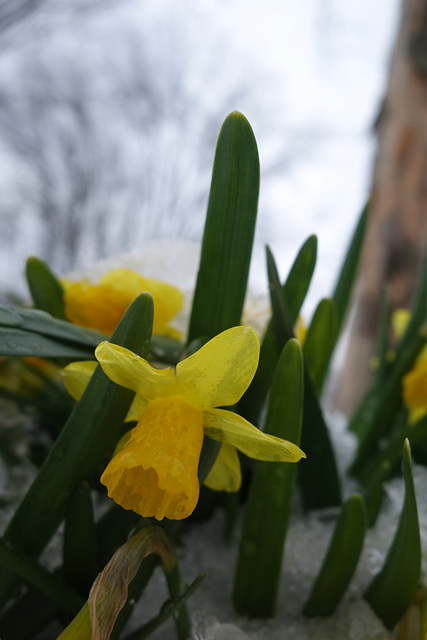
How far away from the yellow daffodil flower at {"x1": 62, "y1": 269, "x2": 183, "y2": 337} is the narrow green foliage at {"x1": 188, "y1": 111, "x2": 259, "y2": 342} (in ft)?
0.13

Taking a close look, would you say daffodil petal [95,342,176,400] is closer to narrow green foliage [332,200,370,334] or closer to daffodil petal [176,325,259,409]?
daffodil petal [176,325,259,409]

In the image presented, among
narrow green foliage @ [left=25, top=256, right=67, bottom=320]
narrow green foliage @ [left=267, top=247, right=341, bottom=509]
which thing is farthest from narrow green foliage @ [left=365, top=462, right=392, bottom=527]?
narrow green foliage @ [left=25, top=256, right=67, bottom=320]

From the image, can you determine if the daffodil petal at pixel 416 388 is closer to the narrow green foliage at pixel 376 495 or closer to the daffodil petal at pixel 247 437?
the narrow green foliage at pixel 376 495

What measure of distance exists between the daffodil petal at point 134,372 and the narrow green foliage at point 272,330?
4.3 inches

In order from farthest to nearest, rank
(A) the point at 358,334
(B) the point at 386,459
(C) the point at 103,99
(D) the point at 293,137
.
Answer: (D) the point at 293,137
(C) the point at 103,99
(A) the point at 358,334
(B) the point at 386,459

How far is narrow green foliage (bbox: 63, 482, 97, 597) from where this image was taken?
0.22 m

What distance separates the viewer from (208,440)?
0.21m

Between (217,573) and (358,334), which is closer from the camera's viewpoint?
(217,573)

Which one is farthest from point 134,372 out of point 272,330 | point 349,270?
point 349,270

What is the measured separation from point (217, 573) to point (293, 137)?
8.93 ft

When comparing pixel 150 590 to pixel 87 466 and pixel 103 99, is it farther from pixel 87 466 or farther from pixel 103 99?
pixel 103 99

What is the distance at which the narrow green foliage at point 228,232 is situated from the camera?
23 cm

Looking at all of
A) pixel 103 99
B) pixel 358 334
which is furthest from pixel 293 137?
pixel 358 334

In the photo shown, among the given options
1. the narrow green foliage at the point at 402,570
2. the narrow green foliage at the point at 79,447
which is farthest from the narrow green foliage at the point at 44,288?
the narrow green foliage at the point at 402,570
